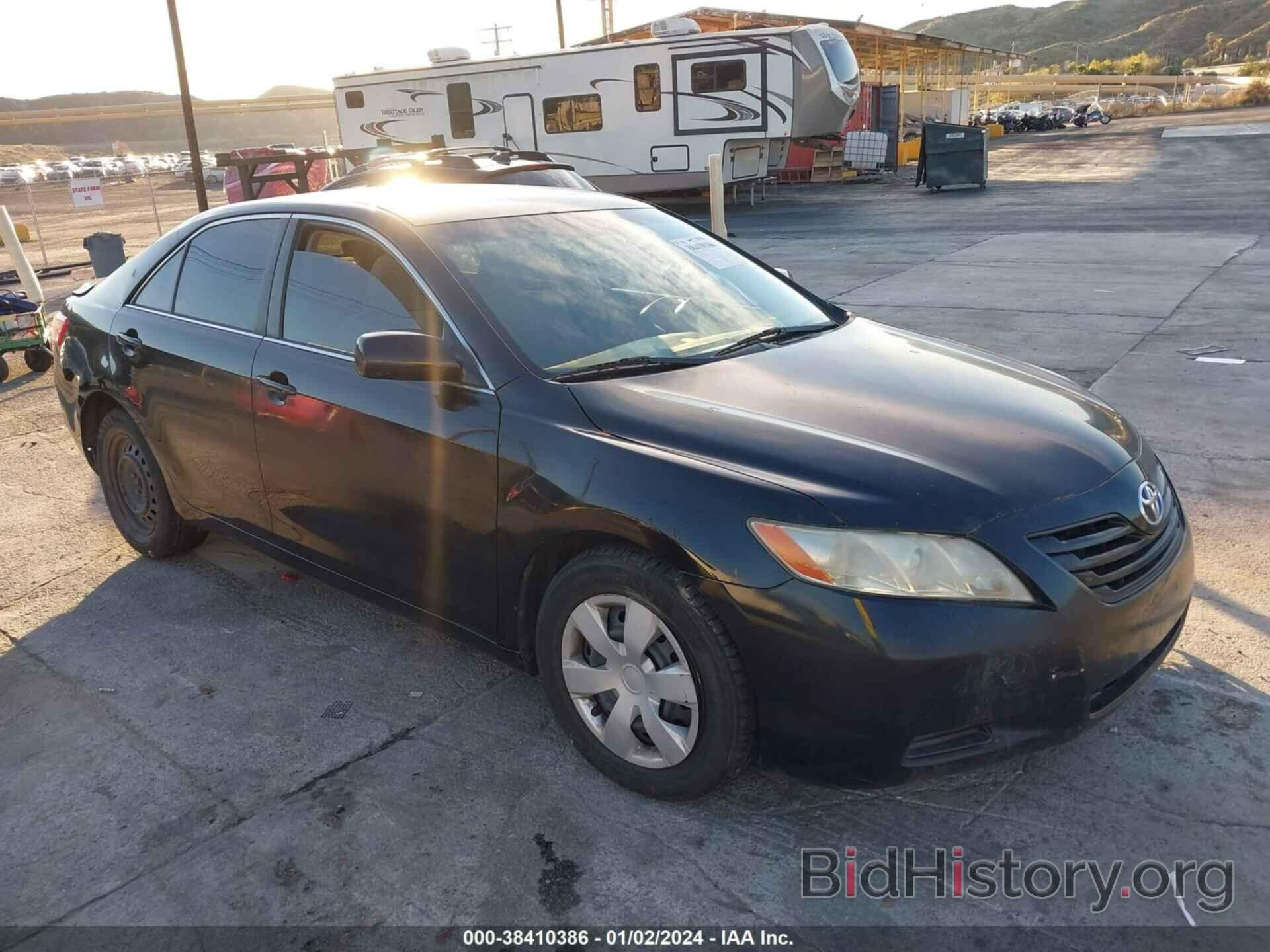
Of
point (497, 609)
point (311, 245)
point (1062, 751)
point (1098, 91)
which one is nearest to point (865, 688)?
point (1062, 751)

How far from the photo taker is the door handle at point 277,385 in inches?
136

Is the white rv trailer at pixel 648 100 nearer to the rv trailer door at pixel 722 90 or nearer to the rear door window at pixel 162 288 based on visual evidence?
the rv trailer door at pixel 722 90

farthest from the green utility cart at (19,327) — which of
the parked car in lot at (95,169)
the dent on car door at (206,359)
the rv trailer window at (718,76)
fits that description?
the parked car in lot at (95,169)

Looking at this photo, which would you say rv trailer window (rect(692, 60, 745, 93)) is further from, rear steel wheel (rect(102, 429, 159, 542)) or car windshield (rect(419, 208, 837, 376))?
rear steel wheel (rect(102, 429, 159, 542))

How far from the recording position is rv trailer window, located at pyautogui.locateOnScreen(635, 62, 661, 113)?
19.2 meters

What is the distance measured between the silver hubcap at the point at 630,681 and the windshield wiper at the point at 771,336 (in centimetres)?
102

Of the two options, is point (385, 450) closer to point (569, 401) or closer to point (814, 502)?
point (569, 401)

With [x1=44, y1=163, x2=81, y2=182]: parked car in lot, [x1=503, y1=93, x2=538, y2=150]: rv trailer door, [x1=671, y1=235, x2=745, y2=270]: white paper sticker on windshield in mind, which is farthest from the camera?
[x1=44, y1=163, x2=81, y2=182]: parked car in lot

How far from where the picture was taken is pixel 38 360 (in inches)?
353

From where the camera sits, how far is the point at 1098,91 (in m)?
59.4

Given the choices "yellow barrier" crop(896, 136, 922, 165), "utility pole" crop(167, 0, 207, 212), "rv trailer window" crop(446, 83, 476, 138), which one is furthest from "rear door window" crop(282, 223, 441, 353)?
"yellow barrier" crop(896, 136, 922, 165)

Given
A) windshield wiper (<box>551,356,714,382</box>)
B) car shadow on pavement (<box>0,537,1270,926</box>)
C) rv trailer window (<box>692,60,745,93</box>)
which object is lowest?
car shadow on pavement (<box>0,537,1270,926</box>)

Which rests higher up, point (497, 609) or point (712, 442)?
point (712, 442)

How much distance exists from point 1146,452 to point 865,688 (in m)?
1.35
